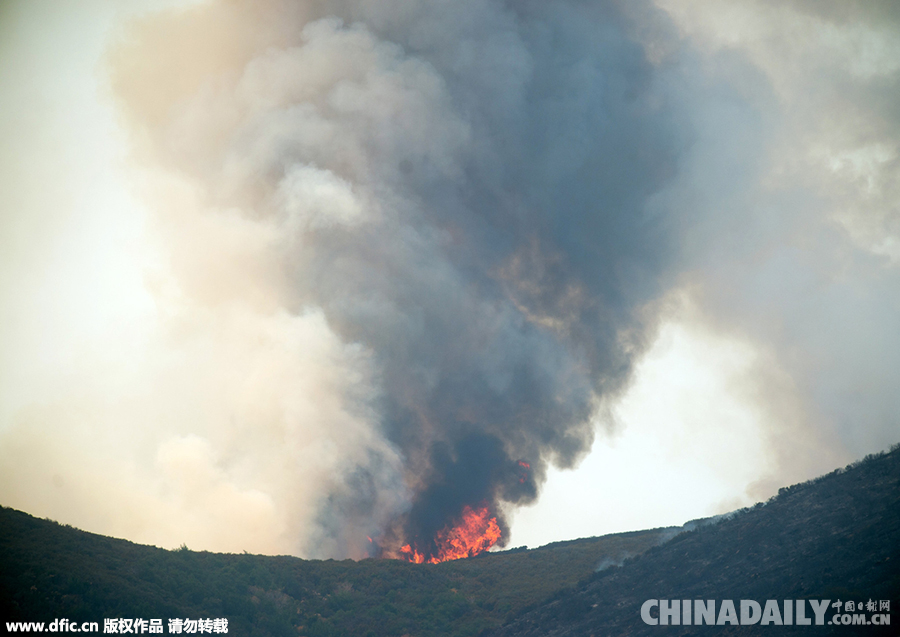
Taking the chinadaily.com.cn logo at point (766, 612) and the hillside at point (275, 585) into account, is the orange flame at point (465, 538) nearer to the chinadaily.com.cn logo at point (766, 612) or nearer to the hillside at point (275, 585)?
the hillside at point (275, 585)

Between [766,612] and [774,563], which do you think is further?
[774,563]

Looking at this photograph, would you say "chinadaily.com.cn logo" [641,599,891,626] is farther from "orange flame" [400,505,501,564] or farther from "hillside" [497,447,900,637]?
"orange flame" [400,505,501,564]

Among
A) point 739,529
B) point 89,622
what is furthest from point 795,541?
point 89,622

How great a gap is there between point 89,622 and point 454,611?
1317 inches

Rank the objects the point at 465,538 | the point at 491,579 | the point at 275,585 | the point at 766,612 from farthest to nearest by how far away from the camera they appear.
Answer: the point at 465,538 → the point at 491,579 → the point at 275,585 → the point at 766,612

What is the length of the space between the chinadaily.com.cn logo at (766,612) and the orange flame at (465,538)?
45.6 m

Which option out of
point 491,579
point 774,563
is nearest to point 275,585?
point 491,579

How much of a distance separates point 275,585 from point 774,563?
42390 mm

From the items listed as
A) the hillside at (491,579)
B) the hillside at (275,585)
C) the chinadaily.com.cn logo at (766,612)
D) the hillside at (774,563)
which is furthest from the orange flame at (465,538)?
the chinadaily.com.cn logo at (766,612)

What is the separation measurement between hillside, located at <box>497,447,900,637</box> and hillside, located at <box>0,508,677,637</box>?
833 cm

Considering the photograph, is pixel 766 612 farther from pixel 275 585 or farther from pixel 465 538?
pixel 465 538

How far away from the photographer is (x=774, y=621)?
1508 inches

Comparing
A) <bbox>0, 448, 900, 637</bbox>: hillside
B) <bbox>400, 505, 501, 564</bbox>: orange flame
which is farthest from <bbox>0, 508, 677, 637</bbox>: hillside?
<bbox>400, 505, 501, 564</bbox>: orange flame

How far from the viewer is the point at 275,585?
60.8 metres
